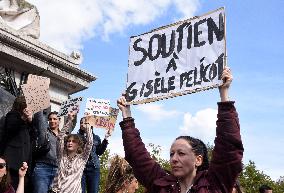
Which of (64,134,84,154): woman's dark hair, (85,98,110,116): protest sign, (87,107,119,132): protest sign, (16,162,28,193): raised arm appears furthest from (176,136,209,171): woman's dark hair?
(85,98,110,116): protest sign

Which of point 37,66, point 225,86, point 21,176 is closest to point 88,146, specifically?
point 21,176

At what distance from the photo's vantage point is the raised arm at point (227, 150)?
10.1 ft

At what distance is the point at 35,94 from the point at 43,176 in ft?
5.33

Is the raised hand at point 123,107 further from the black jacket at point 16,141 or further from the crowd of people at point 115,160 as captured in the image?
the black jacket at point 16,141

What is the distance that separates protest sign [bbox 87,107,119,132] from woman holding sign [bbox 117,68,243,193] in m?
5.34

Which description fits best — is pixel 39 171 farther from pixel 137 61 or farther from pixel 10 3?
pixel 10 3

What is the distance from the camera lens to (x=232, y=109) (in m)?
3.12

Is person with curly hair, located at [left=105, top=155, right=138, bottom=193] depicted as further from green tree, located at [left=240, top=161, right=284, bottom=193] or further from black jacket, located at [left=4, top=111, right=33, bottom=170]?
green tree, located at [left=240, top=161, right=284, bottom=193]

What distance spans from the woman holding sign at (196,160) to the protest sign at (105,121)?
534 centimetres

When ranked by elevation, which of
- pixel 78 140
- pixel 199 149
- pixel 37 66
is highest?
pixel 37 66

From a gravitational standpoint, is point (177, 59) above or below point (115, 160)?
above

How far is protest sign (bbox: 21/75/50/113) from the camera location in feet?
19.6

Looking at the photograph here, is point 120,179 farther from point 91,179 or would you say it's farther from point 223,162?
point 91,179

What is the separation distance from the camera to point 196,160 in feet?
10.9
